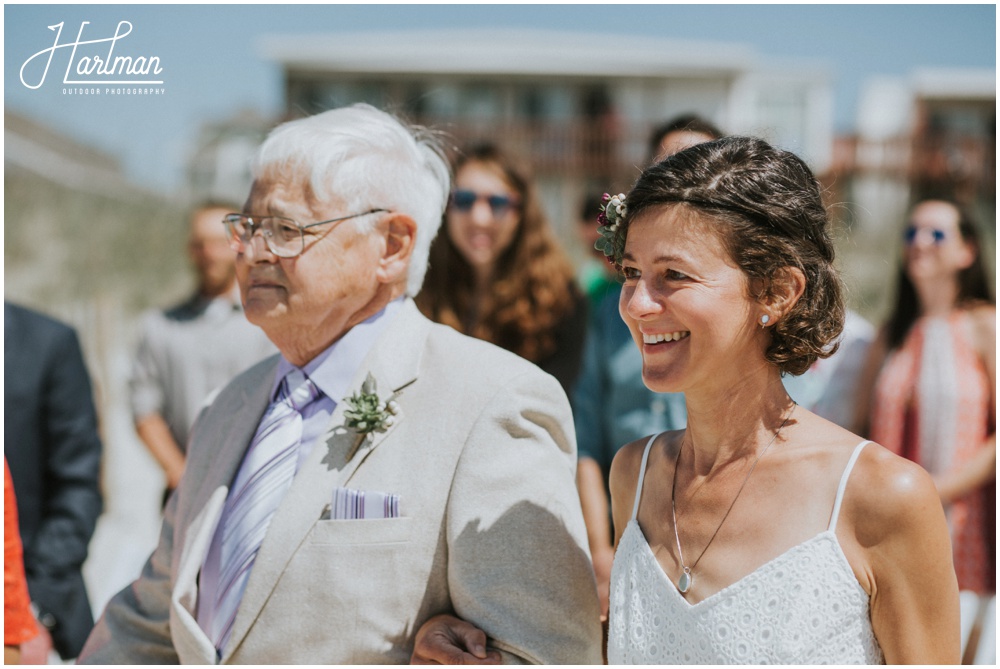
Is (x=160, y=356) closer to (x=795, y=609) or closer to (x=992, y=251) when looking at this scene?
(x=795, y=609)

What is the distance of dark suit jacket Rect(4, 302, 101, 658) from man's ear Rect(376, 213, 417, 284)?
1.75 metres

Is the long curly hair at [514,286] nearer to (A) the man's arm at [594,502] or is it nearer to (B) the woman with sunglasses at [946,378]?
(A) the man's arm at [594,502]

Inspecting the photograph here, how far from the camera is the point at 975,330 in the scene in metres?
4.49

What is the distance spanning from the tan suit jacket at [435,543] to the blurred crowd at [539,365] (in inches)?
33.3

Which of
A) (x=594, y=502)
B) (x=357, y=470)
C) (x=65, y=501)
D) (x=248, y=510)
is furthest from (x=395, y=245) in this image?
(x=65, y=501)

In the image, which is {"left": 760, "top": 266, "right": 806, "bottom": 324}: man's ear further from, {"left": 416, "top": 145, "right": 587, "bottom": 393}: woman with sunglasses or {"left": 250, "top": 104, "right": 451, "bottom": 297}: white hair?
{"left": 416, "top": 145, "right": 587, "bottom": 393}: woman with sunglasses

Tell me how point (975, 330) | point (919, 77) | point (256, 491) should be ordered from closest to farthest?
point (256, 491), point (975, 330), point (919, 77)

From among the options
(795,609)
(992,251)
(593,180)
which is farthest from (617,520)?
(593,180)

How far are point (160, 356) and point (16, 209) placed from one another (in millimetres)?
9283

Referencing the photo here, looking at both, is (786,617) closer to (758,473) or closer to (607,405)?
(758,473)

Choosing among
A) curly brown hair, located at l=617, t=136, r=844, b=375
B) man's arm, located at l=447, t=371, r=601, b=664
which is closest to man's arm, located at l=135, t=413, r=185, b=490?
man's arm, located at l=447, t=371, r=601, b=664

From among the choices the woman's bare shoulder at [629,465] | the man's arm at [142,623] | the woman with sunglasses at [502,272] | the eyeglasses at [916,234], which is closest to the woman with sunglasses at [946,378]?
the eyeglasses at [916,234]

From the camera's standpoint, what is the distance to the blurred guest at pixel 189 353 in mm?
5039

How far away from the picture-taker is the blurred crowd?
3455 millimetres
